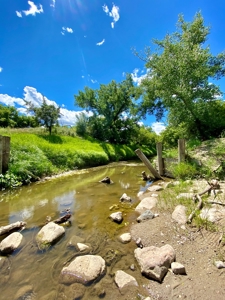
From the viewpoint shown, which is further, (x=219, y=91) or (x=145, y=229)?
(x=219, y=91)

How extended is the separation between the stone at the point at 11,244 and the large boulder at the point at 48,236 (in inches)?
14.8

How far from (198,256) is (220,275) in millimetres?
439

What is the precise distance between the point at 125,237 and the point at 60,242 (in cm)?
141

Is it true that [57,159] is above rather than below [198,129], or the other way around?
below

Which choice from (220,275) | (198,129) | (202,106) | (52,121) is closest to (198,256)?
(220,275)

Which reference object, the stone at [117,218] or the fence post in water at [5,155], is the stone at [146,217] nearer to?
the stone at [117,218]

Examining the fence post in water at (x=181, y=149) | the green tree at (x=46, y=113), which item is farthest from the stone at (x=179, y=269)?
the green tree at (x=46, y=113)

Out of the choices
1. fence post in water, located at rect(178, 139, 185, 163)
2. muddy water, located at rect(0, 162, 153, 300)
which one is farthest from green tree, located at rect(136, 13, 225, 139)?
muddy water, located at rect(0, 162, 153, 300)

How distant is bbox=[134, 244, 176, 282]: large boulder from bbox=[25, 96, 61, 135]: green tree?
18120 millimetres

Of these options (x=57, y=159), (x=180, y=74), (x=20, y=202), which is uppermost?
(x=180, y=74)

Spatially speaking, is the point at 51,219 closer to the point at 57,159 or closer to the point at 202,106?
the point at 57,159

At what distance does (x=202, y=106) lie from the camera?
38.9ft

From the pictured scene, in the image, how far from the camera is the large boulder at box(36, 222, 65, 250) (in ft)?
11.3

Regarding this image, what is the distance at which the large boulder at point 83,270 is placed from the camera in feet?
8.36
